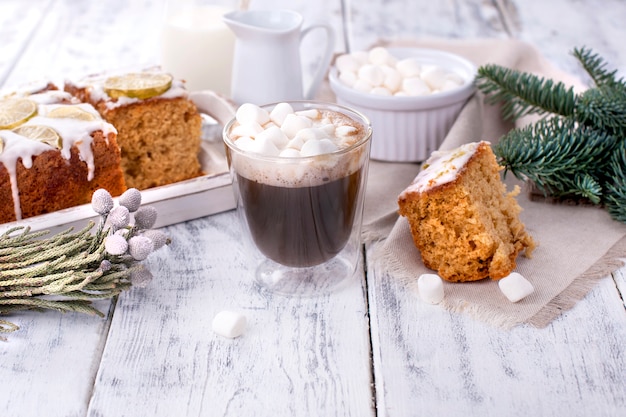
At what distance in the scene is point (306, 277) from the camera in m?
1.69

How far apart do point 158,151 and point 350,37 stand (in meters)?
1.22

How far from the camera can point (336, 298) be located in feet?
5.30

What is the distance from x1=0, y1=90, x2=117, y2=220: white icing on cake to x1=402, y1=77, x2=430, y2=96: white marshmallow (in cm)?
81

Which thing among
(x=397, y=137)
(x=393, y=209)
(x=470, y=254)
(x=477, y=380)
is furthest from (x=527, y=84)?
(x=477, y=380)

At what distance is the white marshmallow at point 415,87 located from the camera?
6.93 feet

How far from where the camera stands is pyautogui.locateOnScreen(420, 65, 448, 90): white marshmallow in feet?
7.02

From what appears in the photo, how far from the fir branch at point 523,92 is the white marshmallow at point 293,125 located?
83cm

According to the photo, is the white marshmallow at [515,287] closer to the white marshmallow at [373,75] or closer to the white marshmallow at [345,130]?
the white marshmallow at [345,130]

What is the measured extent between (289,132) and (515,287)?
1.84 ft

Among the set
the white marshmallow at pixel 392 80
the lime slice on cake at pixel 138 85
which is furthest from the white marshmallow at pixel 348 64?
the lime slice on cake at pixel 138 85

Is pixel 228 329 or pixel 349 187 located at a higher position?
pixel 349 187

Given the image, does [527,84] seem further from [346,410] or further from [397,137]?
[346,410]

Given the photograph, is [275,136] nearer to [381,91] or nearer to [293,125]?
[293,125]

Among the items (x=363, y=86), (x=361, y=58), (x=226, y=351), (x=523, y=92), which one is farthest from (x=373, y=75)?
(x=226, y=351)
